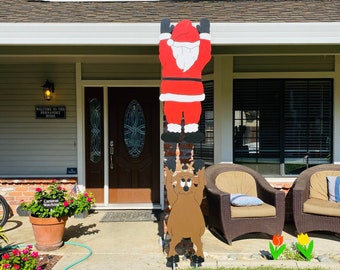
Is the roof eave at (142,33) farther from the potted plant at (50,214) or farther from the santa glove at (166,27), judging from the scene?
the potted plant at (50,214)

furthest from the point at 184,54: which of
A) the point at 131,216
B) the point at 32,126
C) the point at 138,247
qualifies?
the point at 32,126

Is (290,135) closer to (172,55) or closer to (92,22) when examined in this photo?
(172,55)

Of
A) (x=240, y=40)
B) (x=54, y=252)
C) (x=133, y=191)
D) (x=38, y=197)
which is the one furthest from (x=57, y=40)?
(x=133, y=191)

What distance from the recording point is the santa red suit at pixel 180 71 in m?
3.50

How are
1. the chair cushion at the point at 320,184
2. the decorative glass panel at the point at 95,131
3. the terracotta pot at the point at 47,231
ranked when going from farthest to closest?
the decorative glass panel at the point at 95,131, the chair cushion at the point at 320,184, the terracotta pot at the point at 47,231

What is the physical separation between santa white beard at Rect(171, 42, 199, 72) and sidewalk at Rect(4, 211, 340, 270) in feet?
6.24

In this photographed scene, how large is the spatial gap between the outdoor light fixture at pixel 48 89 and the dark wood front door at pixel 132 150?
928mm

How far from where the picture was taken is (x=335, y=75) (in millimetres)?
5262

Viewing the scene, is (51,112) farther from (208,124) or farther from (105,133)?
(208,124)

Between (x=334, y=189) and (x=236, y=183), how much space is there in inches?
48.7

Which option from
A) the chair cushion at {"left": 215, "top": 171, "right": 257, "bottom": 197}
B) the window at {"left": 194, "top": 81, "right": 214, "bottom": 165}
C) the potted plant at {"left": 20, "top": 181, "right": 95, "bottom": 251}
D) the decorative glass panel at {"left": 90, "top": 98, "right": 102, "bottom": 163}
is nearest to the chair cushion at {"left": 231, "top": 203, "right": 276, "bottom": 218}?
the chair cushion at {"left": 215, "top": 171, "right": 257, "bottom": 197}

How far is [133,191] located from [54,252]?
205 centimetres

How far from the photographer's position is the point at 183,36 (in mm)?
3500

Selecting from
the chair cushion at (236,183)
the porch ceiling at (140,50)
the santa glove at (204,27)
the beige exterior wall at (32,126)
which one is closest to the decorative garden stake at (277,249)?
the chair cushion at (236,183)
